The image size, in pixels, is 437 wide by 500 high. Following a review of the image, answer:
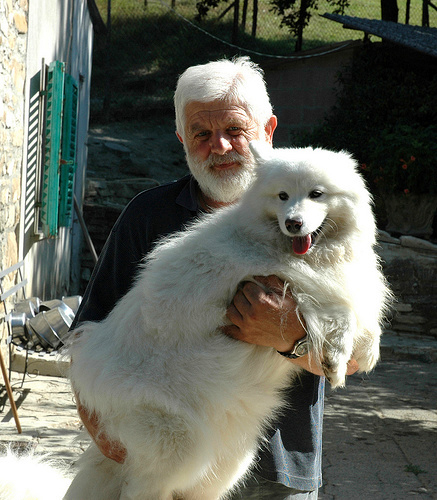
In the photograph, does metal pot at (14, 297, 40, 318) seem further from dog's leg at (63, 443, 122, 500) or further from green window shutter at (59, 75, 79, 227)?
dog's leg at (63, 443, 122, 500)

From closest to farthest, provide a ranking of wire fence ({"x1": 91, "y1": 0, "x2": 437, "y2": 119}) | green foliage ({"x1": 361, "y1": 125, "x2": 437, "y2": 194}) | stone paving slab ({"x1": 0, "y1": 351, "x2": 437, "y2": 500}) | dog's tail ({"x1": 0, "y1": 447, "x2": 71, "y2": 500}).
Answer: dog's tail ({"x1": 0, "y1": 447, "x2": 71, "y2": 500}) < stone paving slab ({"x1": 0, "y1": 351, "x2": 437, "y2": 500}) < green foliage ({"x1": 361, "y1": 125, "x2": 437, "y2": 194}) < wire fence ({"x1": 91, "y1": 0, "x2": 437, "y2": 119})

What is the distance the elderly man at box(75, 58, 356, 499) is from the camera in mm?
2465

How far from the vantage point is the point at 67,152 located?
8.39 m

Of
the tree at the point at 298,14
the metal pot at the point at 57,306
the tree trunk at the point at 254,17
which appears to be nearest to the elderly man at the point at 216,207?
the metal pot at the point at 57,306

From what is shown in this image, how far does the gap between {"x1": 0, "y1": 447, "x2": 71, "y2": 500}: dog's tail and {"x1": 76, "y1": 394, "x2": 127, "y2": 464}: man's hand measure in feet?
1.74

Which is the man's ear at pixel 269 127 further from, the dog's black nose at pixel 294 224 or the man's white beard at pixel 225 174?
the dog's black nose at pixel 294 224

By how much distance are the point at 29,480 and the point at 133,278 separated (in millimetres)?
995

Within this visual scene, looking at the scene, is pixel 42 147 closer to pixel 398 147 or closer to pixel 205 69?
pixel 205 69

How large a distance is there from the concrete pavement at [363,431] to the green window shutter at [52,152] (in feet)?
6.44

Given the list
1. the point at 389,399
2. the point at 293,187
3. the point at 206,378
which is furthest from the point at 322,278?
the point at 389,399

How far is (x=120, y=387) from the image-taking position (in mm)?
2174

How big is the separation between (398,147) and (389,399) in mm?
5640

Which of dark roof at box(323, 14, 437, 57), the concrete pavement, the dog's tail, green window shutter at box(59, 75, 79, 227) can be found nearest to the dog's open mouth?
the dog's tail

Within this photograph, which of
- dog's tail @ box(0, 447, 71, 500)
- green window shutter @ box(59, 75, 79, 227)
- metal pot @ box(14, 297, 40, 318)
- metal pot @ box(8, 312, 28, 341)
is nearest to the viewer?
dog's tail @ box(0, 447, 71, 500)
